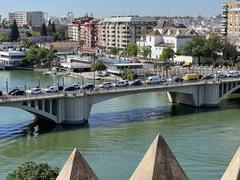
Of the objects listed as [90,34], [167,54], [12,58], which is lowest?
[12,58]

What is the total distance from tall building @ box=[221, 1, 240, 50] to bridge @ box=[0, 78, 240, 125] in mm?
33870

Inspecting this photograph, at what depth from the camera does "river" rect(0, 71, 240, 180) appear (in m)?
22.7

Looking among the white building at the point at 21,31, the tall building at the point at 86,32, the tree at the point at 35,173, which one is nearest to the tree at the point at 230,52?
the tall building at the point at 86,32

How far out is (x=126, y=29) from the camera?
265 feet

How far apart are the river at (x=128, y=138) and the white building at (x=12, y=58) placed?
34.5m

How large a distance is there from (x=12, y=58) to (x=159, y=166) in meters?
63.6

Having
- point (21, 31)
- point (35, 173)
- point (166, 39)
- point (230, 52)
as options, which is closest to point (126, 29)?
point (166, 39)

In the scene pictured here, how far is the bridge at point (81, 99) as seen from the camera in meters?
29.9

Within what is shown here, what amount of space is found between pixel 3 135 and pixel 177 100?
1525cm

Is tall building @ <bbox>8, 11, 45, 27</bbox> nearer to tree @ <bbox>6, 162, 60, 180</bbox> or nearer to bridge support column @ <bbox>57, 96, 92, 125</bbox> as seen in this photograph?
bridge support column @ <bbox>57, 96, 92, 125</bbox>

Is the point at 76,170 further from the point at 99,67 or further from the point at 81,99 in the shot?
the point at 99,67

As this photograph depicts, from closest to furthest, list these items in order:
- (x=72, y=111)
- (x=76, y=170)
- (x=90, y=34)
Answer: (x=76, y=170), (x=72, y=111), (x=90, y=34)

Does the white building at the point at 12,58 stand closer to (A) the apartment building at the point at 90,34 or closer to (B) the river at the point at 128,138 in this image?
(A) the apartment building at the point at 90,34

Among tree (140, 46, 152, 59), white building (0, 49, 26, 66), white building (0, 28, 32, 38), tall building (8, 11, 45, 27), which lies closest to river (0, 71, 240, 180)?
tree (140, 46, 152, 59)
